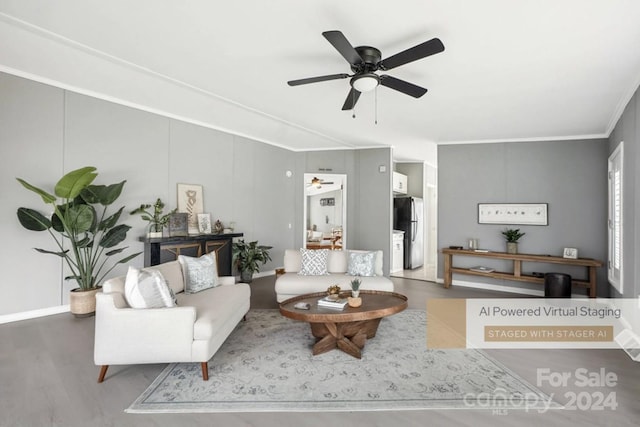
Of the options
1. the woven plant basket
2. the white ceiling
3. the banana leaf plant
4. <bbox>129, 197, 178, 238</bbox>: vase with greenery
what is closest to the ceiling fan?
the white ceiling

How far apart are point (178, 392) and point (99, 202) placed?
9.60 ft

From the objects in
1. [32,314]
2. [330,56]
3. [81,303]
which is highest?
[330,56]

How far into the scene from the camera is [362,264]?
4418 mm

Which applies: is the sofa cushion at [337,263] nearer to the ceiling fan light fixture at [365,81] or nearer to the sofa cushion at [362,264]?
the sofa cushion at [362,264]

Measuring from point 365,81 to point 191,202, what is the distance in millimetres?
3832

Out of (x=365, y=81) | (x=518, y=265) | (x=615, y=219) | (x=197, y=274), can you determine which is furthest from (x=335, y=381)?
(x=615, y=219)

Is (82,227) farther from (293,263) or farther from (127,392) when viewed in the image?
(293,263)

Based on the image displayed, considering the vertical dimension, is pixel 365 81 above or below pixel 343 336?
above

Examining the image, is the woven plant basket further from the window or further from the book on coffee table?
the window

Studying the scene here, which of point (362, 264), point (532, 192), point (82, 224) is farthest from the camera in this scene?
point (532, 192)

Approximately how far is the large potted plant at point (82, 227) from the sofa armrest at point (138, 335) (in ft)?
6.04

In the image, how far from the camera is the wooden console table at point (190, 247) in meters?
4.52

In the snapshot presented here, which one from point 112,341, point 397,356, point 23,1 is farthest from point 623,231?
point 23,1

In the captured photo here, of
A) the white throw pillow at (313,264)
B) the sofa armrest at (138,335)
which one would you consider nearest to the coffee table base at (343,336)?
the sofa armrest at (138,335)
